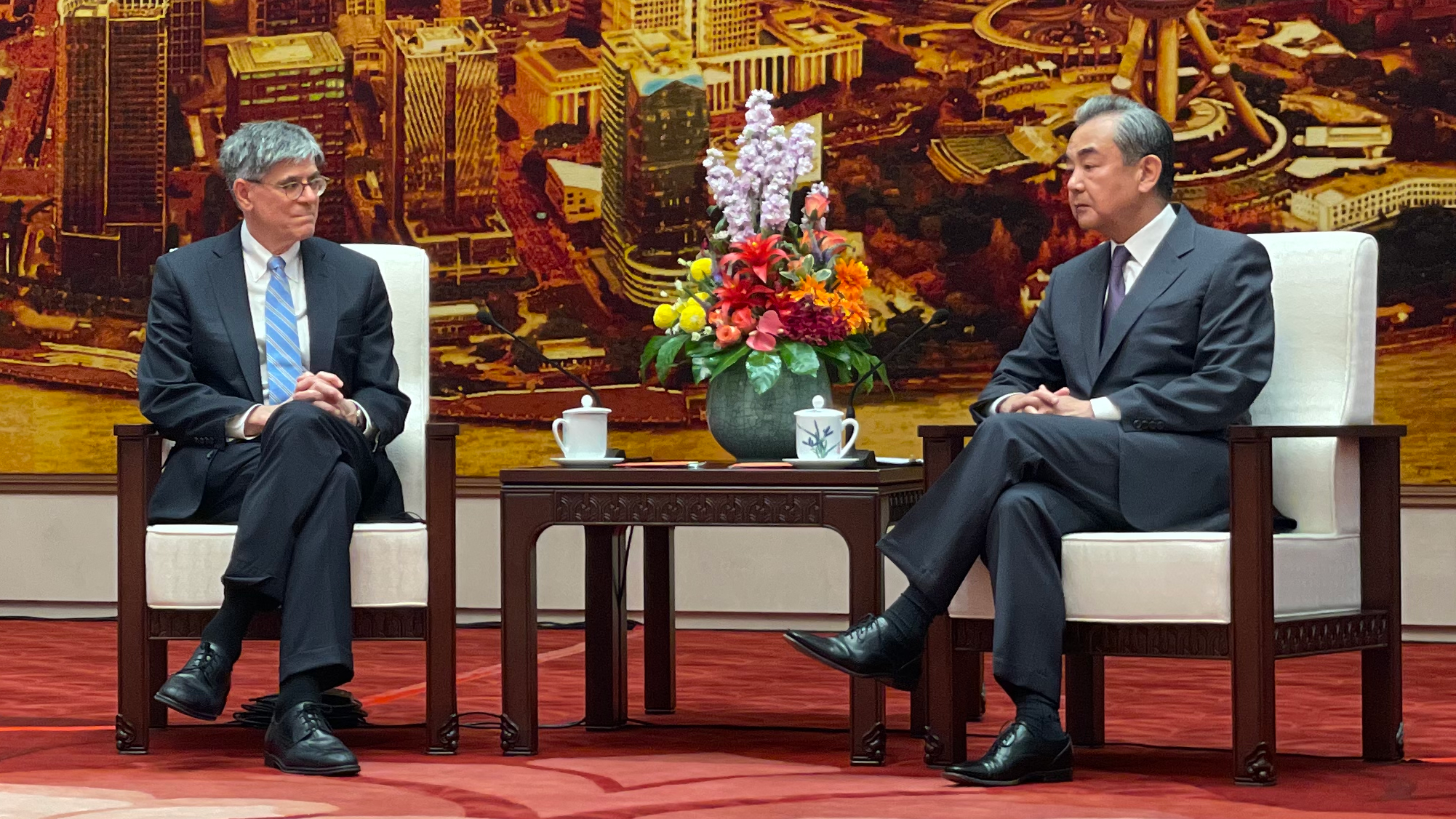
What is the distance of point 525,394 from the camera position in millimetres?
5906

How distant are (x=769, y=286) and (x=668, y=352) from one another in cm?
23

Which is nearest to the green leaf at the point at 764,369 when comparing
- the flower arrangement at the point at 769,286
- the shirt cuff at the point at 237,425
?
the flower arrangement at the point at 769,286

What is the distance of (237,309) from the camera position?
3.45 metres

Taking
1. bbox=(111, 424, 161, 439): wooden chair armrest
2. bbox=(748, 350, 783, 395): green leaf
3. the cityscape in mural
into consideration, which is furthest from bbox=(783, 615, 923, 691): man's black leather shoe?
the cityscape in mural

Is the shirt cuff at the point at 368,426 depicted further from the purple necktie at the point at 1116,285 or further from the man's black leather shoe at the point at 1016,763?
the purple necktie at the point at 1116,285

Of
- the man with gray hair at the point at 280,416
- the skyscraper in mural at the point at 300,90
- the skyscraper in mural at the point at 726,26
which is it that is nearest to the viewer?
the man with gray hair at the point at 280,416

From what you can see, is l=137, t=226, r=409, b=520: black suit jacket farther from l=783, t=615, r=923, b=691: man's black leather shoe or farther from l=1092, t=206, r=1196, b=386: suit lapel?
l=1092, t=206, r=1196, b=386: suit lapel

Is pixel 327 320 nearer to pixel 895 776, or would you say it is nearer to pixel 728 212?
pixel 728 212

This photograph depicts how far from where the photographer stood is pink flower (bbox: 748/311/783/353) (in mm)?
3318

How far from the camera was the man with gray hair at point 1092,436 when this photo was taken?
9.32 ft

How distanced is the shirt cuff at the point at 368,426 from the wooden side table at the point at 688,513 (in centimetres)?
28

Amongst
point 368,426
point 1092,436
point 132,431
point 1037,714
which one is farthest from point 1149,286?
point 132,431

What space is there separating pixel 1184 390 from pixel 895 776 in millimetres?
820

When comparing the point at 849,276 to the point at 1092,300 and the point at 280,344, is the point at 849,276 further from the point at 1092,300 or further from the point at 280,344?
the point at 280,344
